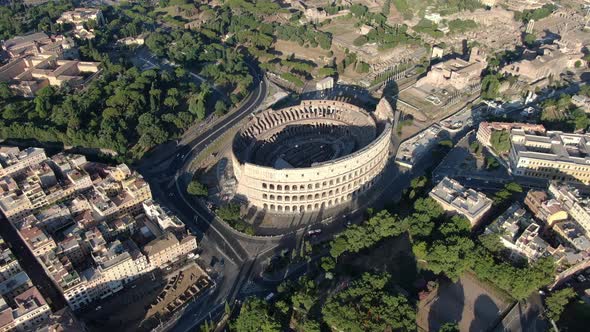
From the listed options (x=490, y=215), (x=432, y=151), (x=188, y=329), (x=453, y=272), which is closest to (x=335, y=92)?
(x=432, y=151)

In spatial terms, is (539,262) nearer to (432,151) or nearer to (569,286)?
(569,286)

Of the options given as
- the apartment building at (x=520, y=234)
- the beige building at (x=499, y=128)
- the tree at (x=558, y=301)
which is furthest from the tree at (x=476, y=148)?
the tree at (x=558, y=301)

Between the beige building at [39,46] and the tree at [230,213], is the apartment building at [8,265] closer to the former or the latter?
the tree at [230,213]

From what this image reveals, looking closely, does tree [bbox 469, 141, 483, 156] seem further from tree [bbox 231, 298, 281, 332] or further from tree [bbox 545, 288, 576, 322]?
tree [bbox 231, 298, 281, 332]

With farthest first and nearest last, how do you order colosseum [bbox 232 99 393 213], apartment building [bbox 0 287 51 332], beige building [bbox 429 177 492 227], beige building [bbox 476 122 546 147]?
beige building [bbox 476 122 546 147] < colosseum [bbox 232 99 393 213] < beige building [bbox 429 177 492 227] < apartment building [bbox 0 287 51 332]

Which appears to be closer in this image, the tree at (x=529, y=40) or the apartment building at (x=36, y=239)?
the apartment building at (x=36, y=239)

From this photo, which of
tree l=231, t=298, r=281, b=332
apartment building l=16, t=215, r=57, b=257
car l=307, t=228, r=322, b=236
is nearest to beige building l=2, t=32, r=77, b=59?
apartment building l=16, t=215, r=57, b=257
